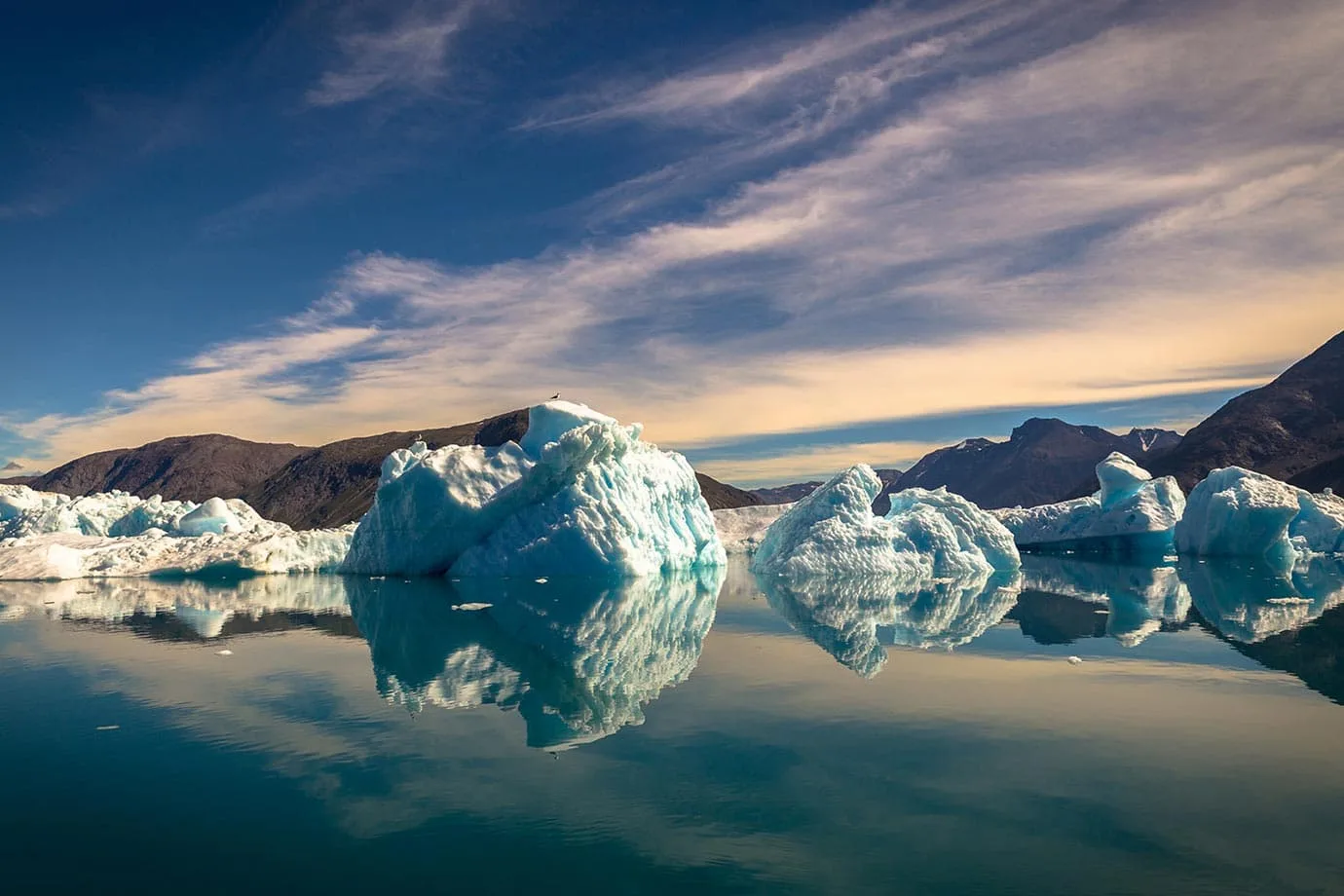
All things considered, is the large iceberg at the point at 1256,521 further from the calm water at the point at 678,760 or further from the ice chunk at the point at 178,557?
the ice chunk at the point at 178,557

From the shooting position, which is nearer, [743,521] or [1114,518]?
[1114,518]

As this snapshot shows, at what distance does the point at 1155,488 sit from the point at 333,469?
15892cm

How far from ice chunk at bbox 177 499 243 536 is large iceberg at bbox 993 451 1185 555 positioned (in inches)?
2432

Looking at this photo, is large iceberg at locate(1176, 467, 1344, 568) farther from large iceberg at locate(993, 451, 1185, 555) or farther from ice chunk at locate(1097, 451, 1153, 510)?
ice chunk at locate(1097, 451, 1153, 510)

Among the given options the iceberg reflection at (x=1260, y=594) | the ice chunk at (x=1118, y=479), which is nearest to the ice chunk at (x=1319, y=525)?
the iceberg reflection at (x=1260, y=594)

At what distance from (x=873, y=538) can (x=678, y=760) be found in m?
26.0

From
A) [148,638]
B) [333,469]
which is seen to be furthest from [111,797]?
[333,469]

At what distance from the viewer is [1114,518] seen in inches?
2351

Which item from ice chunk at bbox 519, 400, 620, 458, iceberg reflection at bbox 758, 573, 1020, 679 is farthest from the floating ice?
iceberg reflection at bbox 758, 573, 1020, 679

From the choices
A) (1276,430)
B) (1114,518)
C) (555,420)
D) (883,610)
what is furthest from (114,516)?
(1276,430)

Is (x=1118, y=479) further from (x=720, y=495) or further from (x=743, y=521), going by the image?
(x=720, y=495)

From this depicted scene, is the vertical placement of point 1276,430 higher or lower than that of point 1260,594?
higher

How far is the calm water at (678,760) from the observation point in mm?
6848

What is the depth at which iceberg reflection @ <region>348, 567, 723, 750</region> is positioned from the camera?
12.6 meters
